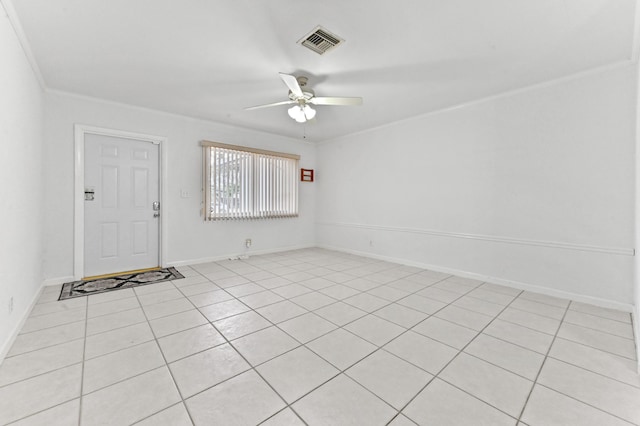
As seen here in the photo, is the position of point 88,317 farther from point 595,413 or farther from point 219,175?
point 595,413

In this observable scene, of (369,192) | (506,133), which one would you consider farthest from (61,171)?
(506,133)

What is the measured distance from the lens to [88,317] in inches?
102

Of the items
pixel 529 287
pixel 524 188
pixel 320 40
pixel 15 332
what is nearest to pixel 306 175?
pixel 320 40

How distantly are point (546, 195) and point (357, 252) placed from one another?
3.27 m

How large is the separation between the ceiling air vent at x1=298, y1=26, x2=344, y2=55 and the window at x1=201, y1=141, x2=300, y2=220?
2987 mm

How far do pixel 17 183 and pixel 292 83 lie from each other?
8.43 feet

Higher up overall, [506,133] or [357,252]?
[506,133]

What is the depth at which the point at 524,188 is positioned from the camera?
3.43 meters

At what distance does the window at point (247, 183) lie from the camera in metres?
4.88

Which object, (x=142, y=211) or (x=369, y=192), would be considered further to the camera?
(x=369, y=192)

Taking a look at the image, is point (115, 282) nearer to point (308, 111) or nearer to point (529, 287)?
point (308, 111)

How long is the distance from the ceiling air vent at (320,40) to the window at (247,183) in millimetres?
2987

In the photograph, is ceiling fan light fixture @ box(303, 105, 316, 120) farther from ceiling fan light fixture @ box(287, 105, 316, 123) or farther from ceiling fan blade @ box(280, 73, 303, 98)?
ceiling fan blade @ box(280, 73, 303, 98)

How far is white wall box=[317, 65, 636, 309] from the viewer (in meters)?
2.87
